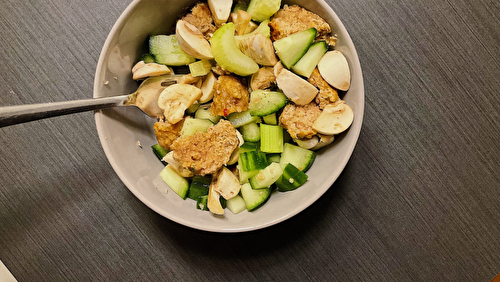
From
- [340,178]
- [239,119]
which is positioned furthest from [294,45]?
[340,178]

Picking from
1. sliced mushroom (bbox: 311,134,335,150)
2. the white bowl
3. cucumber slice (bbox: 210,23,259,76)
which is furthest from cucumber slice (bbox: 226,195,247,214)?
cucumber slice (bbox: 210,23,259,76)

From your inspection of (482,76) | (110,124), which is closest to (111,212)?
(110,124)

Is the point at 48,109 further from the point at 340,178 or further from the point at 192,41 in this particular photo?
the point at 340,178

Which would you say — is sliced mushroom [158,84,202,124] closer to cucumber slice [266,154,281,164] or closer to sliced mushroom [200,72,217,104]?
sliced mushroom [200,72,217,104]

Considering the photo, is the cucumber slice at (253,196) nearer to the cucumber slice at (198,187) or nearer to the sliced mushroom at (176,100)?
the cucumber slice at (198,187)

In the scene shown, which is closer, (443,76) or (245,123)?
(245,123)

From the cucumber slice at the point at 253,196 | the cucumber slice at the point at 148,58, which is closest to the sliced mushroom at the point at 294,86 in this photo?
the cucumber slice at the point at 253,196

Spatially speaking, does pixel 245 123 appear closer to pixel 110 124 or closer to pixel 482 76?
pixel 110 124
